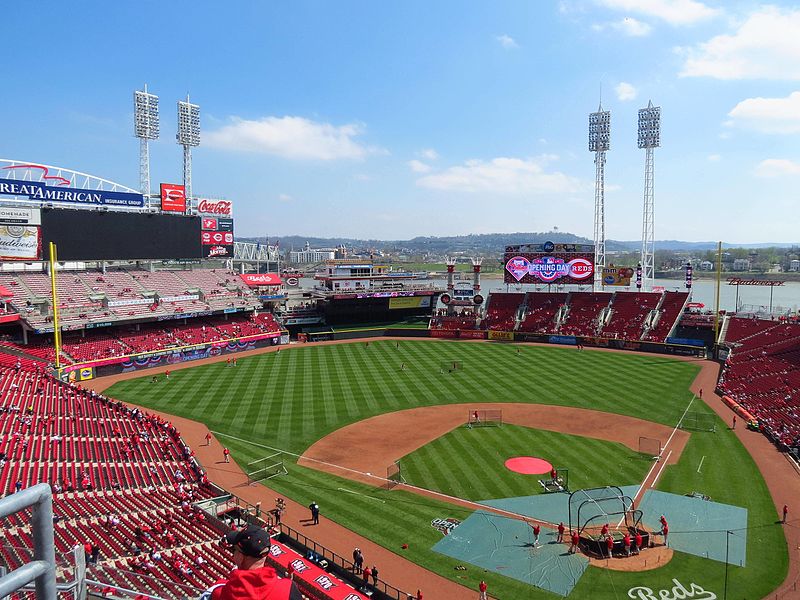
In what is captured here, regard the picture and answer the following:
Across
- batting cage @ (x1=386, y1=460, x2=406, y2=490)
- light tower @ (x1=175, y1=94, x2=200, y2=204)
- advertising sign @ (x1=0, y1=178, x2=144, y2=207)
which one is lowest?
batting cage @ (x1=386, y1=460, x2=406, y2=490)

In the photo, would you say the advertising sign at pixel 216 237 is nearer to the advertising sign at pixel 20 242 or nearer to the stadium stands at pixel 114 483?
the advertising sign at pixel 20 242

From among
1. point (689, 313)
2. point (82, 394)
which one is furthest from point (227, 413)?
point (689, 313)

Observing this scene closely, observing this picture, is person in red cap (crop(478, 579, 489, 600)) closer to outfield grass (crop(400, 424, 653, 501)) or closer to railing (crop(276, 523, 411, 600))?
railing (crop(276, 523, 411, 600))

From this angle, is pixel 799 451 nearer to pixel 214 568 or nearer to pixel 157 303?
pixel 214 568

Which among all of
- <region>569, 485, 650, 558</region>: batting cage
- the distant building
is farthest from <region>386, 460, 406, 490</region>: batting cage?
the distant building

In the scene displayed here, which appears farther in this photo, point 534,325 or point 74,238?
point 534,325
